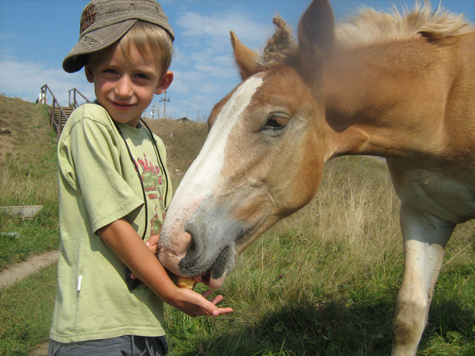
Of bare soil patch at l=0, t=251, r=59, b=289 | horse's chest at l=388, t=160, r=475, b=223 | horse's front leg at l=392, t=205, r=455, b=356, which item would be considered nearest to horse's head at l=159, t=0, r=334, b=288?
horse's chest at l=388, t=160, r=475, b=223

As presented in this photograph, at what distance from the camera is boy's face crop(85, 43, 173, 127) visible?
159cm

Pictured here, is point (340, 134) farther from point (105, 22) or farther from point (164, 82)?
point (105, 22)

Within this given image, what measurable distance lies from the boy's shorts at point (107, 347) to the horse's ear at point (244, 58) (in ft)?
5.05

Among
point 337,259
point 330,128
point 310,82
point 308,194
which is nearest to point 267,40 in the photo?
point 310,82

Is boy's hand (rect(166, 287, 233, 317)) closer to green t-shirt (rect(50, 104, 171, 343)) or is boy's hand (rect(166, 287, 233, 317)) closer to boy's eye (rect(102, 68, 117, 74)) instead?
green t-shirt (rect(50, 104, 171, 343))

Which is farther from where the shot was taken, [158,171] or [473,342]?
[473,342]

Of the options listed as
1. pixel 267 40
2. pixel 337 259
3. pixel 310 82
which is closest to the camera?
pixel 310 82

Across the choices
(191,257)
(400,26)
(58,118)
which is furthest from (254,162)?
(58,118)

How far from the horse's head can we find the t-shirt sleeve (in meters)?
0.21

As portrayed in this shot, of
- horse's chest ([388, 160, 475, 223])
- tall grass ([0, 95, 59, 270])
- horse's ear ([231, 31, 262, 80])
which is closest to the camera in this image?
horse's ear ([231, 31, 262, 80])

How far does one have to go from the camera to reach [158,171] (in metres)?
1.90

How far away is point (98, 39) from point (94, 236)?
85cm

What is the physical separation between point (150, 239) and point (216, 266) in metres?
0.34

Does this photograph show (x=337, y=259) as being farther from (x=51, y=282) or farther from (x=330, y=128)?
(x=51, y=282)
